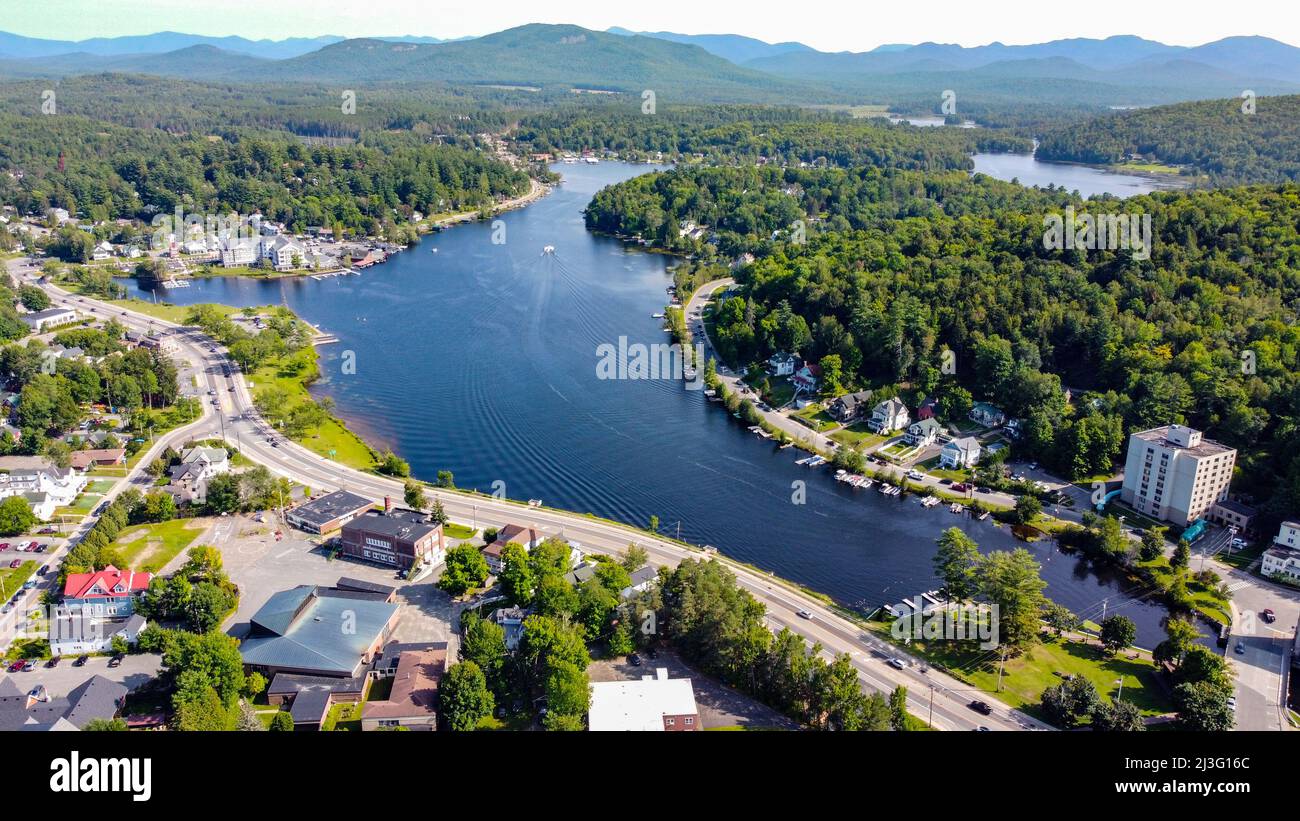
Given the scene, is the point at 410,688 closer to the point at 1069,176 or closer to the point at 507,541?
the point at 507,541

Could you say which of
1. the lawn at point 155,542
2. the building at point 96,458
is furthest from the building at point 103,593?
the building at point 96,458

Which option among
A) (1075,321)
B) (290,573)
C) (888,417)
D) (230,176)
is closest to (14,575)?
(290,573)

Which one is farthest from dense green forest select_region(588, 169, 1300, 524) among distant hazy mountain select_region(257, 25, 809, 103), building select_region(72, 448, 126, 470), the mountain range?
distant hazy mountain select_region(257, 25, 809, 103)

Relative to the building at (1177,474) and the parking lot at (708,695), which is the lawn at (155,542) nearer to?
the parking lot at (708,695)

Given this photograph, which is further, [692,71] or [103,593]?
[692,71]

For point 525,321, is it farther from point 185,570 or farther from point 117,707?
point 117,707

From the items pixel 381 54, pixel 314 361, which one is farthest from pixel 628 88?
pixel 314 361
